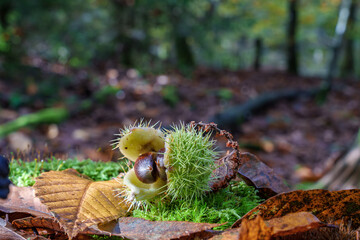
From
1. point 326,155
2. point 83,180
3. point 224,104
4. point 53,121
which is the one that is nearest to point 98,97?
point 53,121

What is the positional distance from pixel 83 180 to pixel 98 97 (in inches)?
219

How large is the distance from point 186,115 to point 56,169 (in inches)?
195

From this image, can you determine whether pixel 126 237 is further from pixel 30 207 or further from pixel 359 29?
pixel 359 29

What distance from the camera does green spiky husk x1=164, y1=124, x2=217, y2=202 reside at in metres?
1.07

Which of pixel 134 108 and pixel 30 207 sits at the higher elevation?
pixel 134 108

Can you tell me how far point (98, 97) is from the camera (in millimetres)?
6551

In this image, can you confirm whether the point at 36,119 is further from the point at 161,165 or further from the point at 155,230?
the point at 155,230

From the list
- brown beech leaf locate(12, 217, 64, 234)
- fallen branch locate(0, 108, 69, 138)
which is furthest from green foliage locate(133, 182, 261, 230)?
fallen branch locate(0, 108, 69, 138)

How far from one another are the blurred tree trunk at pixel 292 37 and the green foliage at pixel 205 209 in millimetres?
12820

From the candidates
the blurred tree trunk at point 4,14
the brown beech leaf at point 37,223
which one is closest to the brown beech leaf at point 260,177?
the brown beech leaf at point 37,223

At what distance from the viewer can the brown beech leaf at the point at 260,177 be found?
1.29 m

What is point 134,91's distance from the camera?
7.36 m

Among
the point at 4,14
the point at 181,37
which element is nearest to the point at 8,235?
the point at 4,14

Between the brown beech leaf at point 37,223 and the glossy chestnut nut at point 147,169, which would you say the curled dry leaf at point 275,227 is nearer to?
the glossy chestnut nut at point 147,169
